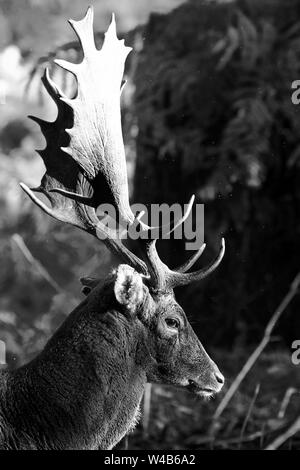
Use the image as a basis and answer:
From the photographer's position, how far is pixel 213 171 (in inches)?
286

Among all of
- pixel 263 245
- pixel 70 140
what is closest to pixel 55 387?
pixel 70 140

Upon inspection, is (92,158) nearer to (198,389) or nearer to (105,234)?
(105,234)

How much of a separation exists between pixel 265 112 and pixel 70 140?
4.16 meters

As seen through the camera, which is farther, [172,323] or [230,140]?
[230,140]

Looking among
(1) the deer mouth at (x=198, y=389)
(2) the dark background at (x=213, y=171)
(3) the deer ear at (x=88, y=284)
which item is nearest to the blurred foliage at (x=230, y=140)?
(2) the dark background at (x=213, y=171)

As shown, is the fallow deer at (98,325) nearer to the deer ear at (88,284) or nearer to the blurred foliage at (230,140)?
the deer ear at (88,284)

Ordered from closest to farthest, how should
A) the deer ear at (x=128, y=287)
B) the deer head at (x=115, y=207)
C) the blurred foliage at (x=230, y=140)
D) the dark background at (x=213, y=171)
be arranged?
the deer ear at (x=128, y=287) → the deer head at (x=115, y=207) → the dark background at (x=213, y=171) → the blurred foliage at (x=230, y=140)

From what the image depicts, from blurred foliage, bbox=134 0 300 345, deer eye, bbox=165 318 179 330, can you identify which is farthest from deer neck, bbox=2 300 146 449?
blurred foliage, bbox=134 0 300 345

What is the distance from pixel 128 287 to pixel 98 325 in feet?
0.60

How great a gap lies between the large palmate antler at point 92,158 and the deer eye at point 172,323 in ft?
0.40

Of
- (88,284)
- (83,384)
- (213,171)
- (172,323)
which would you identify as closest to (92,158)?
(88,284)

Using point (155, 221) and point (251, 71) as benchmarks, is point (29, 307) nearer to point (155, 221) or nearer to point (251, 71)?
point (251, 71)

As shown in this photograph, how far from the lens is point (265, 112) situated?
23.9 ft

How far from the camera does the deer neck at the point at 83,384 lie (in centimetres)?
312
